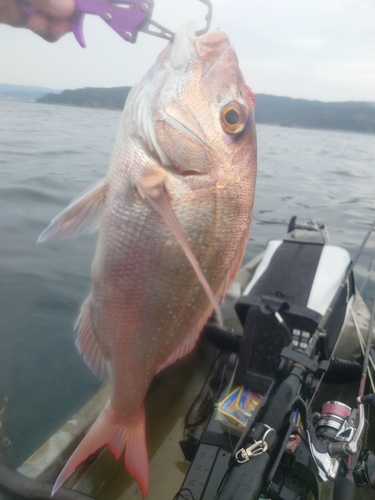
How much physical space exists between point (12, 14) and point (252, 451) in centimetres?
211

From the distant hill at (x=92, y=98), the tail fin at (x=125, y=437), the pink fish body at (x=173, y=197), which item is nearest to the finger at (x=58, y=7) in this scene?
the pink fish body at (x=173, y=197)

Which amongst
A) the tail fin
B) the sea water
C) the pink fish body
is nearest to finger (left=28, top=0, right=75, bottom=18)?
the pink fish body

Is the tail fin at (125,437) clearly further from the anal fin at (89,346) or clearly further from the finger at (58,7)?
the finger at (58,7)

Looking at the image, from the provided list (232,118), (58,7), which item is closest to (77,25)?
(58,7)

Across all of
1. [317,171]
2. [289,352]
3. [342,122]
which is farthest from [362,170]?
[342,122]

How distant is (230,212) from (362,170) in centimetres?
2106

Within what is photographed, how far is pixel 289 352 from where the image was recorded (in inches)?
80.0

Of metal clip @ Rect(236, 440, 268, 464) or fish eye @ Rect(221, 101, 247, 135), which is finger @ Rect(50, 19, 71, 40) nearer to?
fish eye @ Rect(221, 101, 247, 135)

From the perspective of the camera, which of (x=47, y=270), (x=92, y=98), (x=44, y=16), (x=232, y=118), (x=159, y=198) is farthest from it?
(x=92, y=98)

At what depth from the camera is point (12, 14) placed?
163cm

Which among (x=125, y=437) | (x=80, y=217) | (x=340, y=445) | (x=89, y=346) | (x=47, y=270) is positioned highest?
(x=80, y=217)

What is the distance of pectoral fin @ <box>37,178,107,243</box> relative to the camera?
4.61 feet

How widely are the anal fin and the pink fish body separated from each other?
121 millimetres

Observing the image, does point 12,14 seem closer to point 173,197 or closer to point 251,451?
point 173,197
